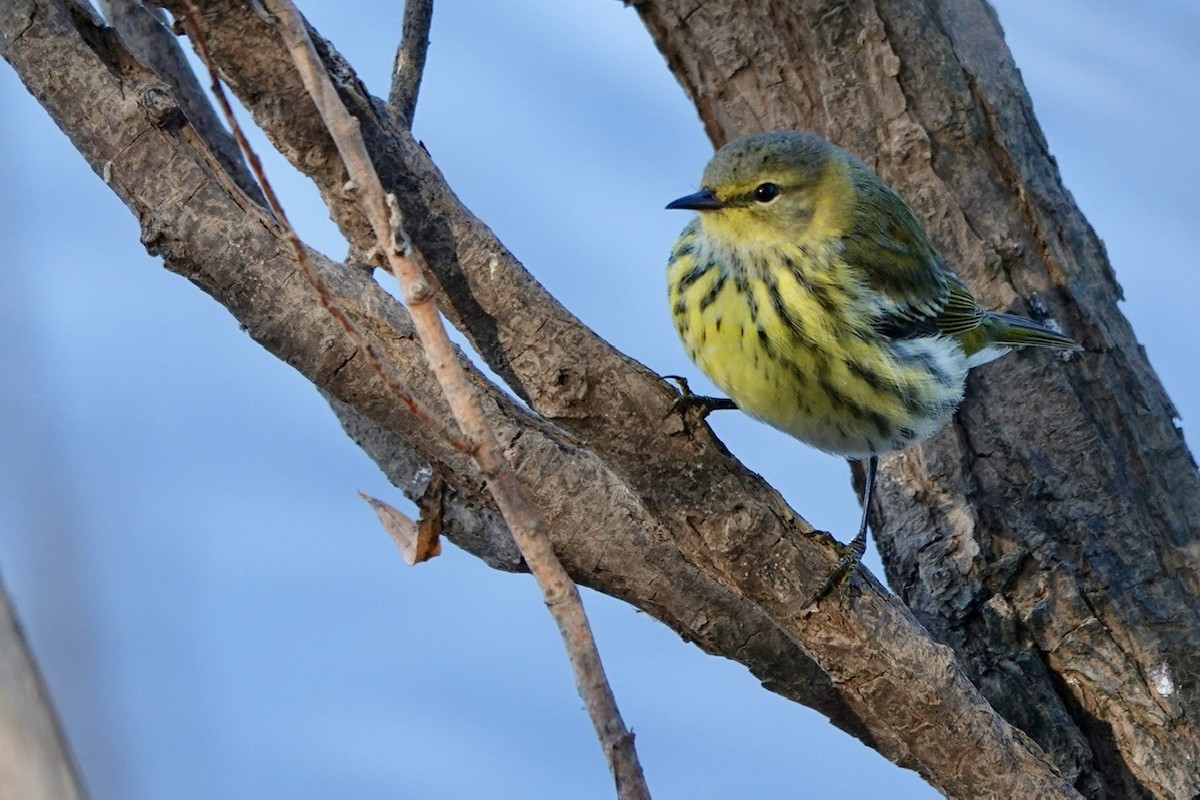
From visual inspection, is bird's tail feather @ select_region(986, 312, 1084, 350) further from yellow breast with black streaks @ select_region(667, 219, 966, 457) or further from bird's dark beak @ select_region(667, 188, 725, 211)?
bird's dark beak @ select_region(667, 188, 725, 211)

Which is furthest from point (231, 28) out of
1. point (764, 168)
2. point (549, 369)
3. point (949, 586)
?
point (949, 586)

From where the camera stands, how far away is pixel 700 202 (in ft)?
8.47

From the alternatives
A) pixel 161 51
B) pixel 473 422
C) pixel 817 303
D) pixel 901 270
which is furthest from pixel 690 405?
pixel 161 51

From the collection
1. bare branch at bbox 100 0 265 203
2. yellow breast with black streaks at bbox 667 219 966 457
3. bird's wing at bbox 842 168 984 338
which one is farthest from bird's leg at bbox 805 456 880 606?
bare branch at bbox 100 0 265 203

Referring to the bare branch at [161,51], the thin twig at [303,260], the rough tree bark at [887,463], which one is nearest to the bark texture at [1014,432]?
the rough tree bark at [887,463]

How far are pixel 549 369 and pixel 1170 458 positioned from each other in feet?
5.50

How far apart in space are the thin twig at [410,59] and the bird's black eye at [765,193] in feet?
A: 2.32

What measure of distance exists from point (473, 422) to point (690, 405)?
733 millimetres

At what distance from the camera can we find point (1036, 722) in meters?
2.69

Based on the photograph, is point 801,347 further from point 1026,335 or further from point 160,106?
point 160,106

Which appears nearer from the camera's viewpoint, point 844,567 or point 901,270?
point 844,567

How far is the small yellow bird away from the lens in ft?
8.20

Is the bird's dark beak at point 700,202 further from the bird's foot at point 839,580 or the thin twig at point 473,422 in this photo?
the thin twig at point 473,422

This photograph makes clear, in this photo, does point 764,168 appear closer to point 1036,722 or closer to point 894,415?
point 894,415
